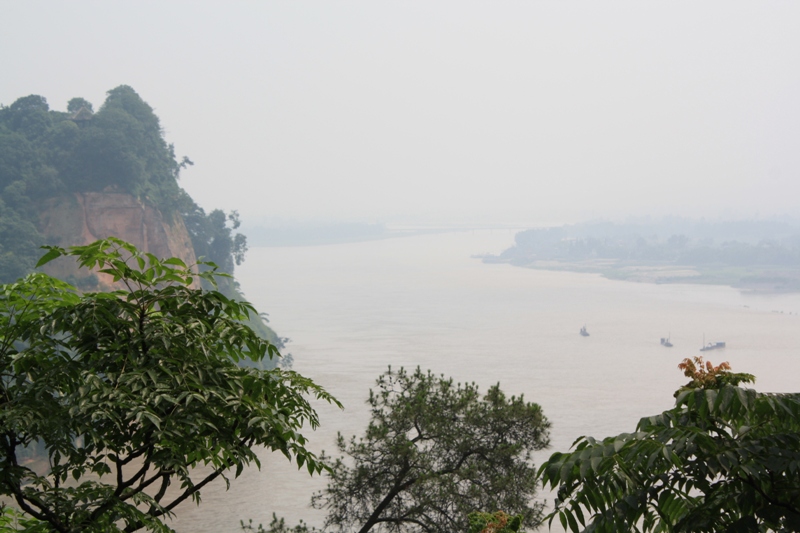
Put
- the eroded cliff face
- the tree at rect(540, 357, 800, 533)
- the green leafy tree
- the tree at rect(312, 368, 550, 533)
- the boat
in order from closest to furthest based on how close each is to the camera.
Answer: the tree at rect(540, 357, 800, 533) < the green leafy tree < the tree at rect(312, 368, 550, 533) < the eroded cliff face < the boat

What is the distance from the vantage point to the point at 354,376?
30.2m

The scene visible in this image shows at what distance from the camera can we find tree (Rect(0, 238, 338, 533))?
1708 millimetres

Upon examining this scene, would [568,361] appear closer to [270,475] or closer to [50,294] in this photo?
[270,475]

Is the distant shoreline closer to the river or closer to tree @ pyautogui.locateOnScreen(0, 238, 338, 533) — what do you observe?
the river

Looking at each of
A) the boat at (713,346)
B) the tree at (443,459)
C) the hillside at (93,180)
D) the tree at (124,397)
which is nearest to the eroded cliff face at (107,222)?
the hillside at (93,180)

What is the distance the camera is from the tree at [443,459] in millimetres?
6906

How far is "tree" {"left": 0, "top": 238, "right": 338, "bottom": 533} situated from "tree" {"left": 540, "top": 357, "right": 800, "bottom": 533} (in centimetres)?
72

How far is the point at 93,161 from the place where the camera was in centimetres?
3045

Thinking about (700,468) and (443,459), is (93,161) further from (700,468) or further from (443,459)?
(700,468)

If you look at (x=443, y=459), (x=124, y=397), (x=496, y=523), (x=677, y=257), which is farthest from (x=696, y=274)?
(x=124, y=397)

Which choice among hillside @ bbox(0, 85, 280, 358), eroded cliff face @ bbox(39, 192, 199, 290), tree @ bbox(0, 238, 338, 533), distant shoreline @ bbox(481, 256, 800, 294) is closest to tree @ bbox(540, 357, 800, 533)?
tree @ bbox(0, 238, 338, 533)

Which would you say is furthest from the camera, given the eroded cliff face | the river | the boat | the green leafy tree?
the boat

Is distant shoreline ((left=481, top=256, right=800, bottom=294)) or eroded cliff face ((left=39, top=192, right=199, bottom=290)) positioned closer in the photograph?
eroded cliff face ((left=39, top=192, right=199, bottom=290))

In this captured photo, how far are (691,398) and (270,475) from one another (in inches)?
726
